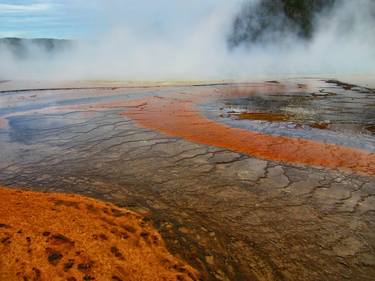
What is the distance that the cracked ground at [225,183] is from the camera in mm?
3277

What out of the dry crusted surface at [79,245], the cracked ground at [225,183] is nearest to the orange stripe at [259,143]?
the cracked ground at [225,183]

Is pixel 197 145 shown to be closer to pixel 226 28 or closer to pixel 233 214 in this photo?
pixel 233 214

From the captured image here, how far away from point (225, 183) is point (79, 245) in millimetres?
2398

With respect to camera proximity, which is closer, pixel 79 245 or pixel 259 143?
pixel 79 245

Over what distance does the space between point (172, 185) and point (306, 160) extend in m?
2.53

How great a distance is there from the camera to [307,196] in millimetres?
4500

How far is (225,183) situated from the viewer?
4.94 m

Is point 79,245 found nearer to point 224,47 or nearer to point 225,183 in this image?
point 225,183

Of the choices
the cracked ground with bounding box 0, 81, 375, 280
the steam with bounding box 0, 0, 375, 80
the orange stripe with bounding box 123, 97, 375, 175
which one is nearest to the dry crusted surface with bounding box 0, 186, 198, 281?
the cracked ground with bounding box 0, 81, 375, 280

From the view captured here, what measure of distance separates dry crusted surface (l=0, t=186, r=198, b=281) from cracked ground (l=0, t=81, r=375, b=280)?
27cm

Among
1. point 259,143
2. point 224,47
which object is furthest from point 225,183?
point 224,47

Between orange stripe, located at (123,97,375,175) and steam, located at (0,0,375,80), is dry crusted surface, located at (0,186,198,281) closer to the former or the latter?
orange stripe, located at (123,97,375,175)

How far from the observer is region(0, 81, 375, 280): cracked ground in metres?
3.28

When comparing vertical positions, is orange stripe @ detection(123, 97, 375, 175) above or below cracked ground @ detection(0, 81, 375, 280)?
above
